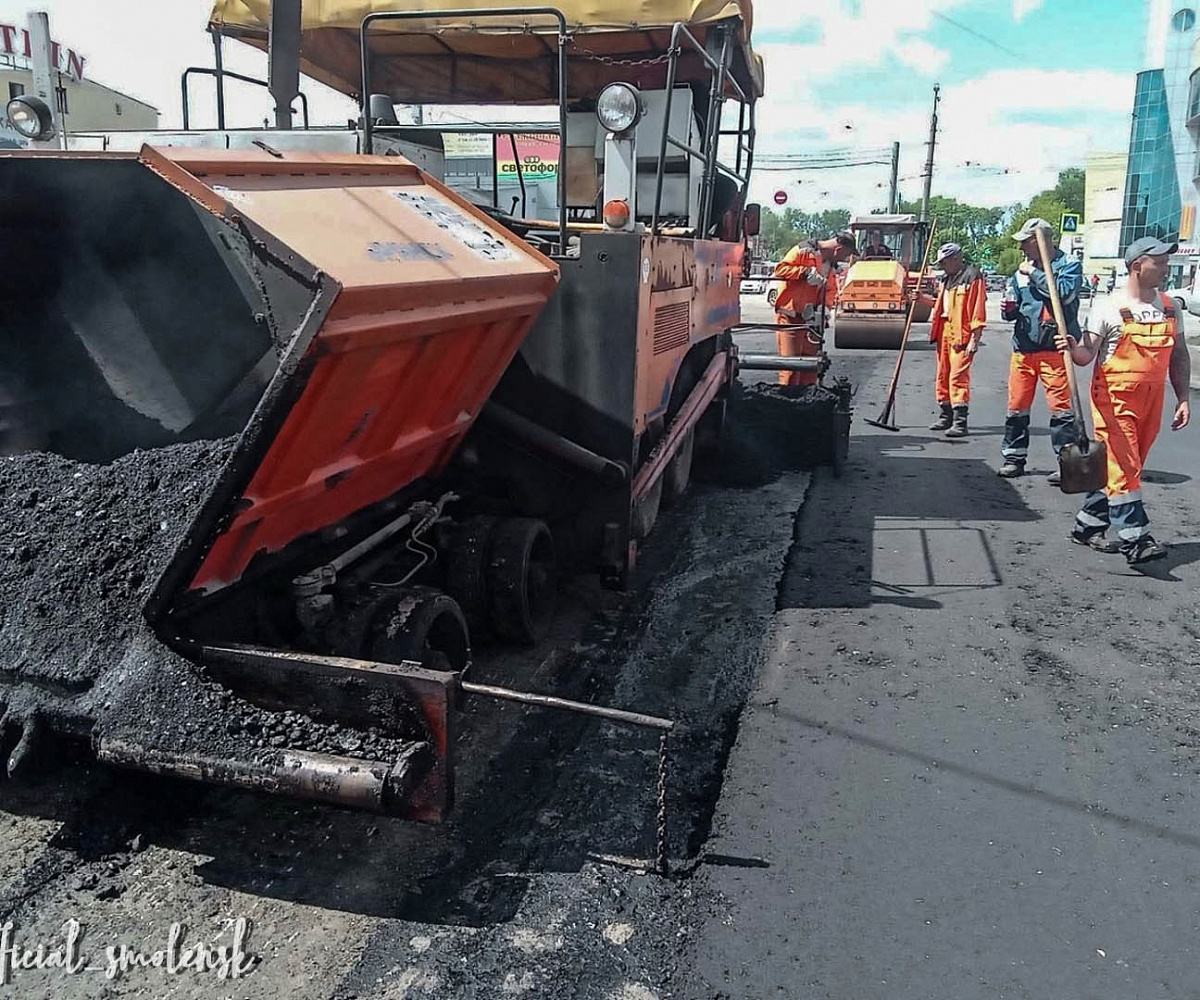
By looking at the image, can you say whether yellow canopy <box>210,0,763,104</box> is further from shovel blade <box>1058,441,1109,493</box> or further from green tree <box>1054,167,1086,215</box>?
green tree <box>1054,167,1086,215</box>

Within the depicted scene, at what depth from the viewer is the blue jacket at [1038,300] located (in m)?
6.89

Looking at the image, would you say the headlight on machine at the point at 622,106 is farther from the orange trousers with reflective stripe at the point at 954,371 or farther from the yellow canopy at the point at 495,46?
the orange trousers with reflective stripe at the point at 954,371

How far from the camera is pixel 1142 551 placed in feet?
18.0

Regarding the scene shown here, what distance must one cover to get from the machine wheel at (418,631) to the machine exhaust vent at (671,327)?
68.2 inches

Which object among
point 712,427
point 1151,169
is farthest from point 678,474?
point 1151,169

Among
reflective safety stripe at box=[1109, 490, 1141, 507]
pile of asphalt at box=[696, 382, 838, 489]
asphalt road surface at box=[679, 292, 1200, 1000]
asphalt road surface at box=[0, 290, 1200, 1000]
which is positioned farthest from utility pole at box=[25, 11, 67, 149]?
reflective safety stripe at box=[1109, 490, 1141, 507]

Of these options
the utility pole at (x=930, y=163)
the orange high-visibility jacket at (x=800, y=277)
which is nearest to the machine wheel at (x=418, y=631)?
the orange high-visibility jacket at (x=800, y=277)

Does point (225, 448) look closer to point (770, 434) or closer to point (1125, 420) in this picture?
point (1125, 420)

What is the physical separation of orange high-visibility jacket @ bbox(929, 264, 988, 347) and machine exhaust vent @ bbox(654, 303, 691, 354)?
4.16 meters

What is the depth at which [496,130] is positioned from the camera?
4445mm

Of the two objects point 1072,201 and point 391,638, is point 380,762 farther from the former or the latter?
point 1072,201

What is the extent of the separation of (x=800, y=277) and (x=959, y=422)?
6.34 feet

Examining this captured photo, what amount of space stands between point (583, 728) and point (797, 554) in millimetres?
2437

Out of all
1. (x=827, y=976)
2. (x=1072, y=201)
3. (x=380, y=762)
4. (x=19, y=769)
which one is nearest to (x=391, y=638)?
(x=380, y=762)
